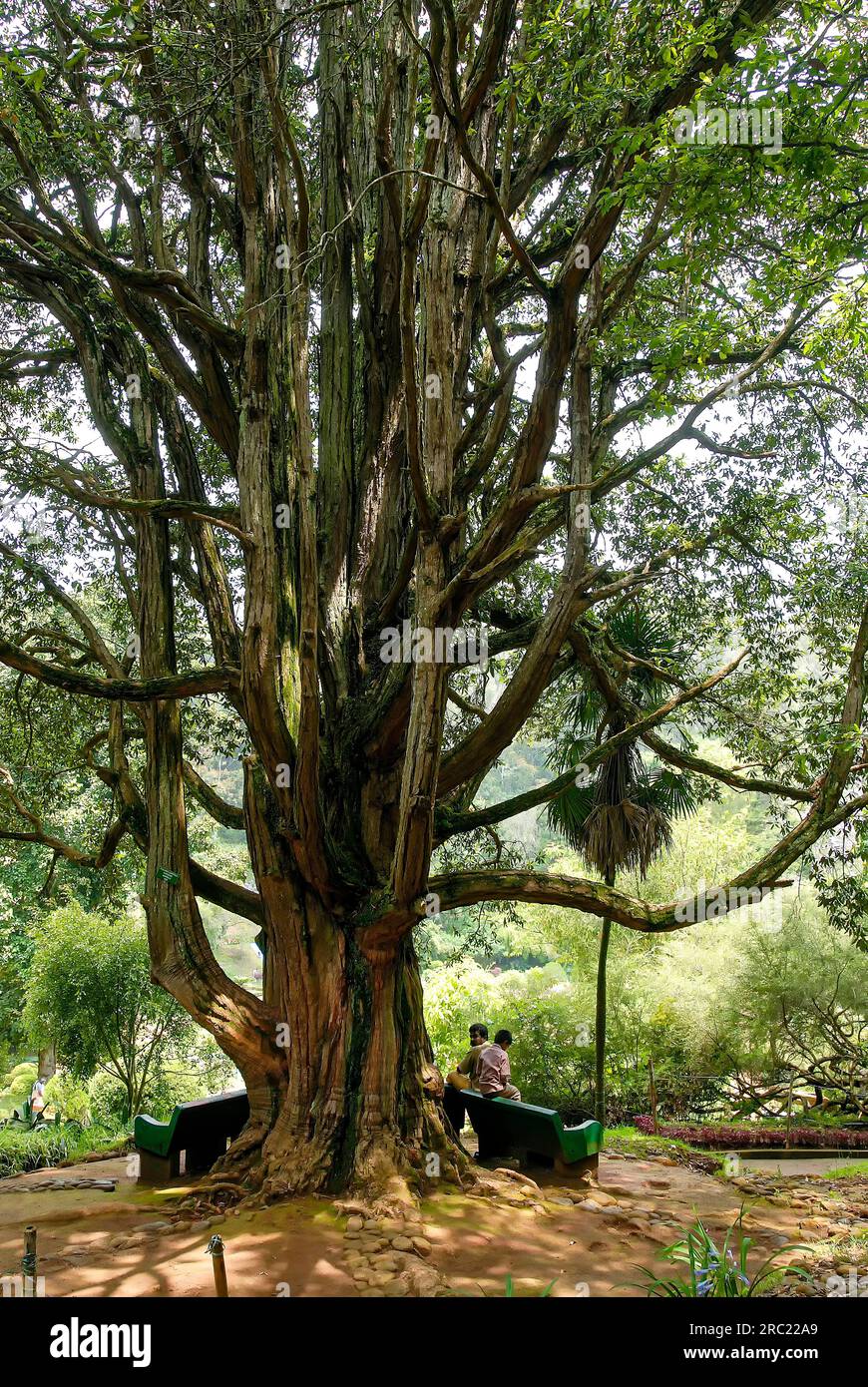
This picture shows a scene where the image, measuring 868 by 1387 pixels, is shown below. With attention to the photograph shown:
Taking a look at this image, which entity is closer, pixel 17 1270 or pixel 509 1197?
pixel 17 1270

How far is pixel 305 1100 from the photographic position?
650 cm

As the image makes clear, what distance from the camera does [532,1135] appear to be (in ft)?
24.8

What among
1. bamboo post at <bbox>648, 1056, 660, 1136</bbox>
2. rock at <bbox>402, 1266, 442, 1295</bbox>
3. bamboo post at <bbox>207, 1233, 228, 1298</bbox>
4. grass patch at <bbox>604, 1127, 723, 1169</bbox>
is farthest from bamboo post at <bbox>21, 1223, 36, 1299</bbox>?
bamboo post at <bbox>648, 1056, 660, 1136</bbox>

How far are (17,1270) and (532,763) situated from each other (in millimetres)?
58153

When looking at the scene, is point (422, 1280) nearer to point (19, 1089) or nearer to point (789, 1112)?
point (789, 1112)

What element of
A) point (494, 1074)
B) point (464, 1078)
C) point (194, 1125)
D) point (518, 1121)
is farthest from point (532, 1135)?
point (194, 1125)

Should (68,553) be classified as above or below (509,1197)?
above

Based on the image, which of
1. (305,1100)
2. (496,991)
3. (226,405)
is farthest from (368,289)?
(496,991)

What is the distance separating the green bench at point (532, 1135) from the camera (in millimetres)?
7262

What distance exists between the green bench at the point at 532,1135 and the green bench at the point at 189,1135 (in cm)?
199

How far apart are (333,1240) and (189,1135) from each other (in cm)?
293

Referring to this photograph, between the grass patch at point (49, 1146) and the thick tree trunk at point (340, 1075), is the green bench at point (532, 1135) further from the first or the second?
the grass patch at point (49, 1146)

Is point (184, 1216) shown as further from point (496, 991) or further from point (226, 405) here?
point (496, 991)

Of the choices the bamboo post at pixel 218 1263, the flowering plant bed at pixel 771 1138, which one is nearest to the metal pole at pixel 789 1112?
the flowering plant bed at pixel 771 1138
